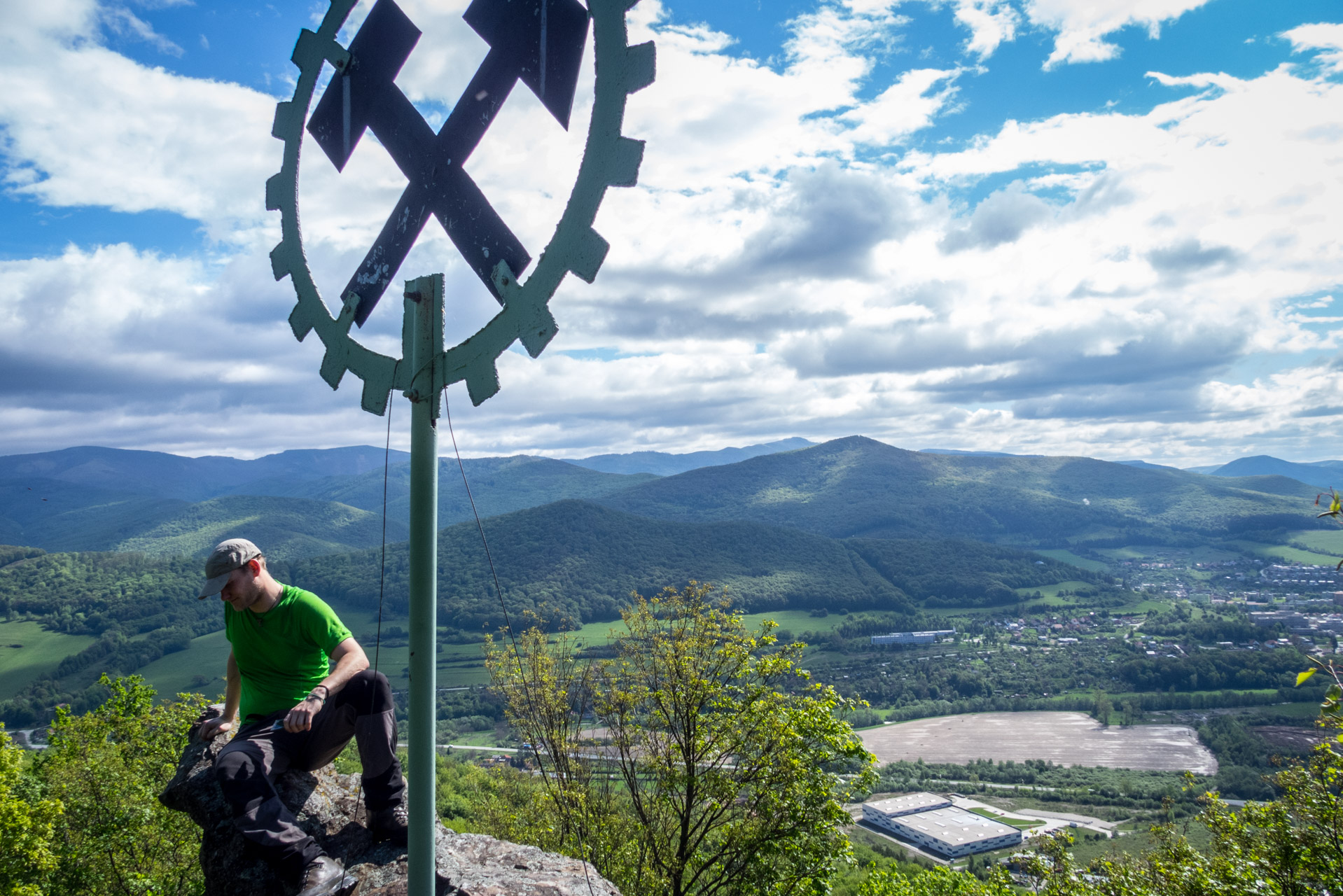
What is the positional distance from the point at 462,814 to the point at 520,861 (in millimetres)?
48208

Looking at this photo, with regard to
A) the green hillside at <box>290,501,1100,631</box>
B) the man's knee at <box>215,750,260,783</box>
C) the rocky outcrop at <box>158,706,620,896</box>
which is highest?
the man's knee at <box>215,750,260,783</box>

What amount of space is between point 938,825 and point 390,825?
263 ft

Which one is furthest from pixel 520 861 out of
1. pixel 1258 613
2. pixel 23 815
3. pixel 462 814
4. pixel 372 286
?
pixel 1258 613

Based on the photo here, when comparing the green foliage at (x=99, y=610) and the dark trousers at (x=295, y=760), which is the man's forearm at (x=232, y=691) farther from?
the green foliage at (x=99, y=610)

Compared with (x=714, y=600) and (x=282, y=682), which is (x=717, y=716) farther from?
(x=282, y=682)

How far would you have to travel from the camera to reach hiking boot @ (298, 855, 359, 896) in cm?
476

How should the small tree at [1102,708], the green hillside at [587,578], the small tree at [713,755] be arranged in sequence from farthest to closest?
1. the green hillside at [587,578]
2. the small tree at [1102,708]
3. the small tree at [713,755]

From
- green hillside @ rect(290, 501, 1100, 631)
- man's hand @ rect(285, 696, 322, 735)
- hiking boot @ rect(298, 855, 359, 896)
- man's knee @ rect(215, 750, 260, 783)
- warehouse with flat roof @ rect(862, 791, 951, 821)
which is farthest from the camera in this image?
green hillside @ rect(290, 501, 1100, 631)

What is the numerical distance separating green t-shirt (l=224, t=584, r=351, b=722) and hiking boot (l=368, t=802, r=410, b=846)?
109cm

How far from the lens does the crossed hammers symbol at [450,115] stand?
295 centimetres

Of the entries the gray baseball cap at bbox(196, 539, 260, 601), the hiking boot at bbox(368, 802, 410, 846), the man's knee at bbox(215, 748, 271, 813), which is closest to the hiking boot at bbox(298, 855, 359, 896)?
the hiking boot at bbox(368, 802, 410, 846)

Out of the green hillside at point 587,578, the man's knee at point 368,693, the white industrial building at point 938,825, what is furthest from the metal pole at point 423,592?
the green hillside at point 587,578

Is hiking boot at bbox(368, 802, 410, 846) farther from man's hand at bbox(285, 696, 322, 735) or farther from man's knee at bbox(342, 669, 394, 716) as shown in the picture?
man's hand at bbox(285, 696, 322, 735)

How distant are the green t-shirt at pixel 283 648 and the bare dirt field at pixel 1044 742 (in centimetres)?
9904
